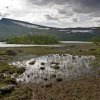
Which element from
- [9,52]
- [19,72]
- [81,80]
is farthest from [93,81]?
[9,52]

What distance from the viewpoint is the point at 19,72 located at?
54.4 m

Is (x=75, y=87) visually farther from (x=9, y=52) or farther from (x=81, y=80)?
(x=9, y=52)

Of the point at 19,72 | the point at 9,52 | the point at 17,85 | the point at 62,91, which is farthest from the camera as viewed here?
the point at 9,52

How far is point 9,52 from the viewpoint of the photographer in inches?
4451

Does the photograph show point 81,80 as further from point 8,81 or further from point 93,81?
point 8,81

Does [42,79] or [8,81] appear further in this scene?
[42,79]

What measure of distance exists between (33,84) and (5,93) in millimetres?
6988

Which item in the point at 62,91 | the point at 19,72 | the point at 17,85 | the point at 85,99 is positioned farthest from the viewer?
the point at 19,72

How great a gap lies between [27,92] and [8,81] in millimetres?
8115

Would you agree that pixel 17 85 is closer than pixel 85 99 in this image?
No

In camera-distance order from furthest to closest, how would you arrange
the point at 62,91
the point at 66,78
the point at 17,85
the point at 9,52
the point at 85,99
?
the point at 9,52 → the point at 66,78 → the point at 17,85 → the point at 62,91 → the point at 85,99

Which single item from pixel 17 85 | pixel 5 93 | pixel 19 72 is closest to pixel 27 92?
pixel 5 93

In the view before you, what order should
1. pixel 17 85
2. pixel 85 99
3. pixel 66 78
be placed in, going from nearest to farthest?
pixel 85 99
pixel 17 85
pixel 66 78

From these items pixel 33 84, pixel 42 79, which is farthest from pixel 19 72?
pixel 33 84
